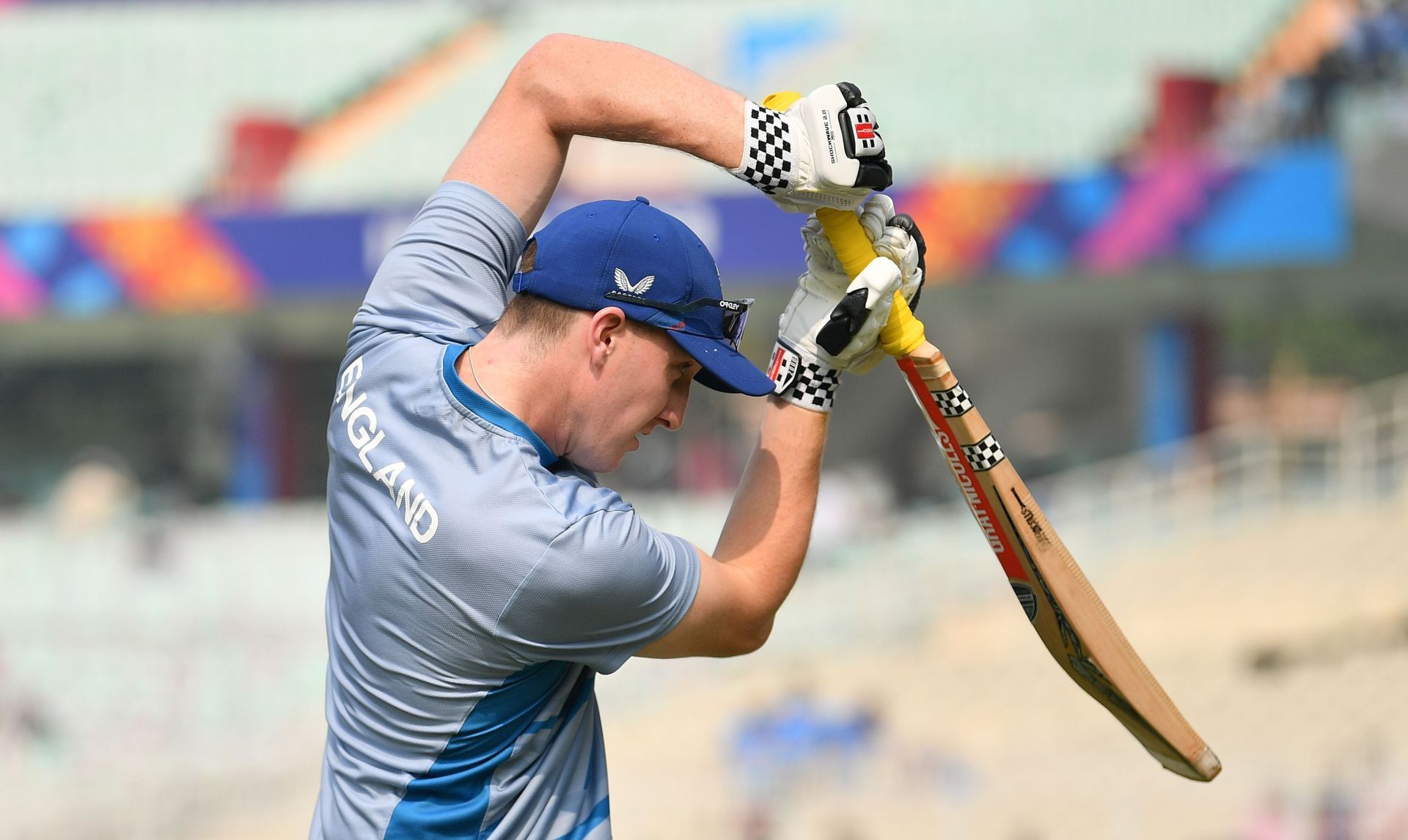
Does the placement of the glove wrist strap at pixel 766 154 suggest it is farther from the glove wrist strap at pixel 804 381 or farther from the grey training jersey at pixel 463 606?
the grey training jersey at pixel 463 606

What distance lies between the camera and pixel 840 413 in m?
20.6

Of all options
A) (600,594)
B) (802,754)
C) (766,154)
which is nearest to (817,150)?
(766,154)

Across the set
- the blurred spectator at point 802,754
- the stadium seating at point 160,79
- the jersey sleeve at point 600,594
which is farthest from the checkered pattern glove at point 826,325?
the stadium seating at point 160,79

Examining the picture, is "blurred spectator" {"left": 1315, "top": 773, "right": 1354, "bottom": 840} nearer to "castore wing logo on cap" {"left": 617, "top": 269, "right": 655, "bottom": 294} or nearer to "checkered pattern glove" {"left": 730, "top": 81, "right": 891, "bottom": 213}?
"checkered pattern glove" {"left": 730, "top": 81, "right": 891, "bottom": 213}

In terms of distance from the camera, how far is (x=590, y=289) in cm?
203

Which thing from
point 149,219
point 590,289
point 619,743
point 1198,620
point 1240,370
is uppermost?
point 590,289

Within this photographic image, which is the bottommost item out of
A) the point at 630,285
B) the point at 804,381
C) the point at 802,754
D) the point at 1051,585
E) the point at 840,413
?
the point at 840,413

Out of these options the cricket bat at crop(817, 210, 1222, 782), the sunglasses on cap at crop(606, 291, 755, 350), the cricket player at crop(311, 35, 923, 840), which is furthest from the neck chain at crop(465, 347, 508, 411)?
the cricket bat at crop(817, 210, 1222, 782)

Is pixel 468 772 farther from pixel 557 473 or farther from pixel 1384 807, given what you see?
pixel 1384 807

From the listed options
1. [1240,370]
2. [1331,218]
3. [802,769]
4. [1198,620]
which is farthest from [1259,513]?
[1240,370]

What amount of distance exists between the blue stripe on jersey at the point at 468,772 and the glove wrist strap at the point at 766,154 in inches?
30.0

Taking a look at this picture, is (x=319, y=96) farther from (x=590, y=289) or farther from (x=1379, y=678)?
(x=590, y=289)

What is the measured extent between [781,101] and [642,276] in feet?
1.48

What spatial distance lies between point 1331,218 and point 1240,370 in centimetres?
1854
